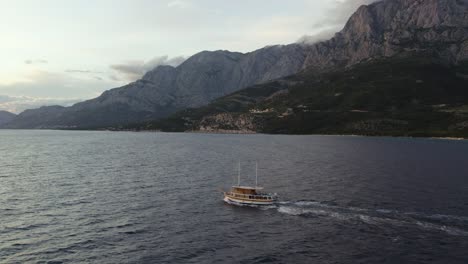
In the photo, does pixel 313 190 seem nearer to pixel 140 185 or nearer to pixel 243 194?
pixel 243 194

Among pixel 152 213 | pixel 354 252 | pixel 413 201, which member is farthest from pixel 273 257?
pixel 413 201

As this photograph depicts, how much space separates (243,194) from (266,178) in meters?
39.5

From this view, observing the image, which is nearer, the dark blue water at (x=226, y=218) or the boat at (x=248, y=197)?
the dark blue water at (x=226, y=218)

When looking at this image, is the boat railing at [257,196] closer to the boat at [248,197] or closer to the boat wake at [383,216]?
the boat at [248,197]

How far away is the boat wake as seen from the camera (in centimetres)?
7750

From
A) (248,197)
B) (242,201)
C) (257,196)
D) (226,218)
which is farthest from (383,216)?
(226,218)

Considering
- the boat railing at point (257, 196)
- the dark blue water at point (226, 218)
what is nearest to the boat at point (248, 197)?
the boat railing at point (257, 196)

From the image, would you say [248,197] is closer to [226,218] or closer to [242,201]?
[242,201]

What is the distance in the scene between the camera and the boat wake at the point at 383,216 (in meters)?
77.5

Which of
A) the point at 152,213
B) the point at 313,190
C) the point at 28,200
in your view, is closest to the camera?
the point at 152,213

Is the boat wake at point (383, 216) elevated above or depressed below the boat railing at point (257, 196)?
below

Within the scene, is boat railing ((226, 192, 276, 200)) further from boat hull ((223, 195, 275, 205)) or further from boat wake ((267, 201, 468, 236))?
boat wake ((267, 201, 468, 236))

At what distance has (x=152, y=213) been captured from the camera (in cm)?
8675

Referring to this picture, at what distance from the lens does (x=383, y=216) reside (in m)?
84.1
